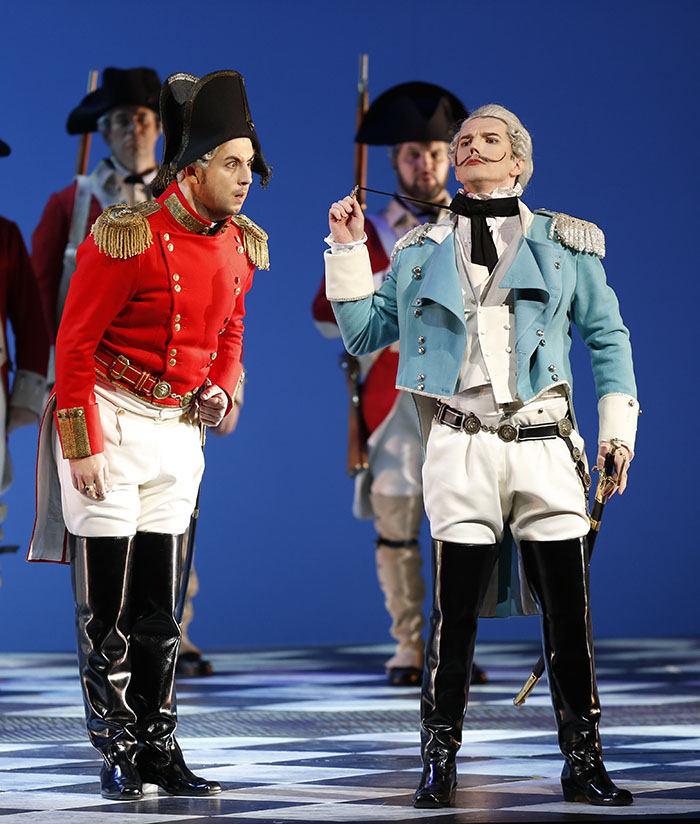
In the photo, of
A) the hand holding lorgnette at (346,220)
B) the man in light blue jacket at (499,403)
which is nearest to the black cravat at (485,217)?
the man in light blue jacket at (499,403)

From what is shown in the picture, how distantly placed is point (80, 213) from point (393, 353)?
1.16m

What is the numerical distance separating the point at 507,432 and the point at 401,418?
239 centimetres

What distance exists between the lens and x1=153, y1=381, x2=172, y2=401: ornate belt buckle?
3541mm

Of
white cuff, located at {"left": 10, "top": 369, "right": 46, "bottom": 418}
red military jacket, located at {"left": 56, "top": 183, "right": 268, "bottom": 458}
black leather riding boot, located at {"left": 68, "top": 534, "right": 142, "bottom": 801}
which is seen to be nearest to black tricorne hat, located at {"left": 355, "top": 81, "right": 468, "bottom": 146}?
white cuff, located at {"left": 10, "top": 369, "right": 46, "bottom": 418}

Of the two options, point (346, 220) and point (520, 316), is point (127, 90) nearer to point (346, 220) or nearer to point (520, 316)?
point (346, 220)

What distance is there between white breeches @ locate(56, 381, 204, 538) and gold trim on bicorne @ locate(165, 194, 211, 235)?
364 mm

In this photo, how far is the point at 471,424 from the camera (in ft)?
11.3

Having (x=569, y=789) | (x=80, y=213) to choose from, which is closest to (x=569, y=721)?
(x=569, y=789)

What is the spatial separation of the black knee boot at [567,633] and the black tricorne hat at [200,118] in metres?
1.00

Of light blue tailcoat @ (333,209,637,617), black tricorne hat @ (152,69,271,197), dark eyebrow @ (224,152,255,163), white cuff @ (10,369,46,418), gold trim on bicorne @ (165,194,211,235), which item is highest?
black tricorne hat @ (152,69,271,197)

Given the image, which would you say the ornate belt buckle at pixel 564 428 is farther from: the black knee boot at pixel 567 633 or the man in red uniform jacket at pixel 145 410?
the man in red uniform jacket at pixel 145 410

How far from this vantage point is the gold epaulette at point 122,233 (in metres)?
3.46

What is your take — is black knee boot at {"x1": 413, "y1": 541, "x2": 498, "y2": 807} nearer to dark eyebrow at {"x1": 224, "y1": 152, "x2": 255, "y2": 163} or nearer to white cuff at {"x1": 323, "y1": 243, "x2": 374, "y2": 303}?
white cuff at {"x1": 323, "y1": 243, "x2": 374, "y2": 303}

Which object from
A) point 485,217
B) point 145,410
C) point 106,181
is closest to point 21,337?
point 106,181
